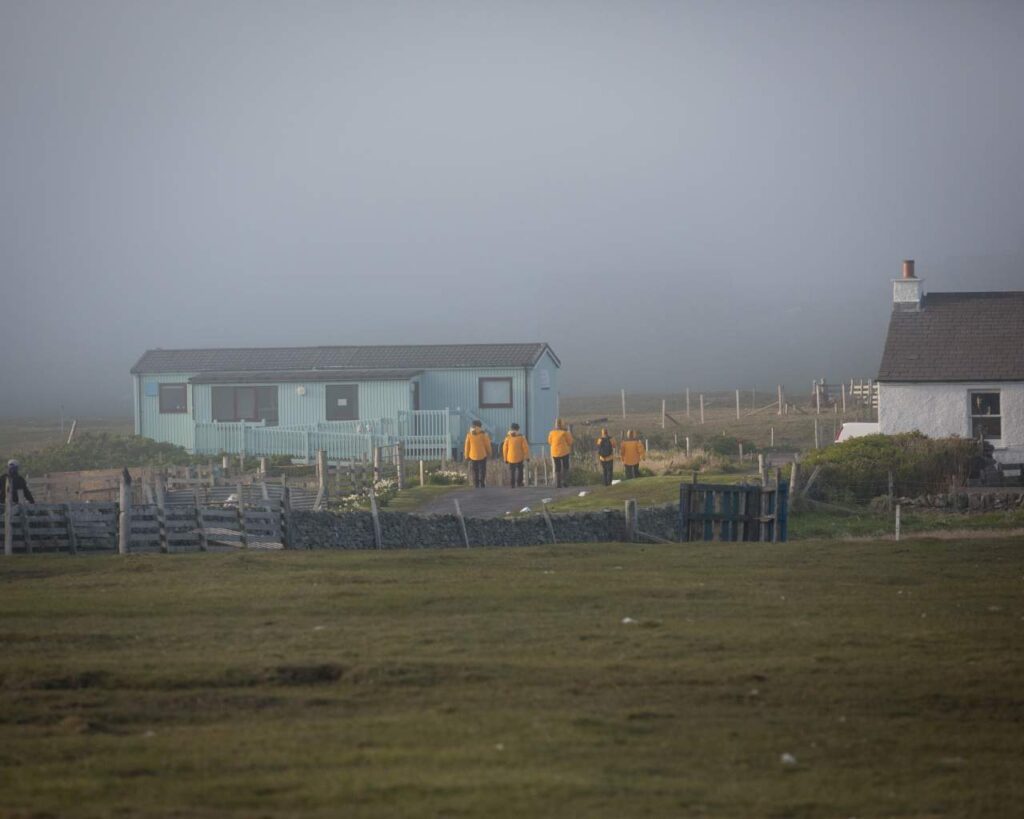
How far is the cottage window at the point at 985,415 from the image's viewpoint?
38.6m

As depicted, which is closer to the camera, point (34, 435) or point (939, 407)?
point (939, 407)

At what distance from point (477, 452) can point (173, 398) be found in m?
17.9

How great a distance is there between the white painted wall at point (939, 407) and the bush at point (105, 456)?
19460mm

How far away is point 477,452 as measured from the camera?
3606 centimetres

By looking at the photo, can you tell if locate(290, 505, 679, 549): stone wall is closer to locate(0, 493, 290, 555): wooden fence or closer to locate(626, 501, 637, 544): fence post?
locate(626, 501, 637, 544): fence post

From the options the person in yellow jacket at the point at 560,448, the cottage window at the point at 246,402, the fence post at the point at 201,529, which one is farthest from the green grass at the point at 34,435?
the fence post at the point at 201,529

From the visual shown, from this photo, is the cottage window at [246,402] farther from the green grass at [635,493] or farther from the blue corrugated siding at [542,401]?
the green grass at [635,493]

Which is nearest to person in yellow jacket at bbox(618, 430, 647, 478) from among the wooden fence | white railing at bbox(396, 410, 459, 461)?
white railing at bbox(396, 410, 459, 461)

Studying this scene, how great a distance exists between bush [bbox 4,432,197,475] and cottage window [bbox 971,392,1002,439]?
21404mm

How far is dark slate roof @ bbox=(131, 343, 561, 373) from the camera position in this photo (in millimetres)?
48906

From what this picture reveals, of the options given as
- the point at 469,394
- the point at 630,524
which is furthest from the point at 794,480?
the point at 469,394

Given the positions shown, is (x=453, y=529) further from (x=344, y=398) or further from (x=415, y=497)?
(x=344, y=398)

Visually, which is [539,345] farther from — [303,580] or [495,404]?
[303,580]

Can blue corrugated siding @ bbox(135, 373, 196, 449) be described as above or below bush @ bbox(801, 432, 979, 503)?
above
